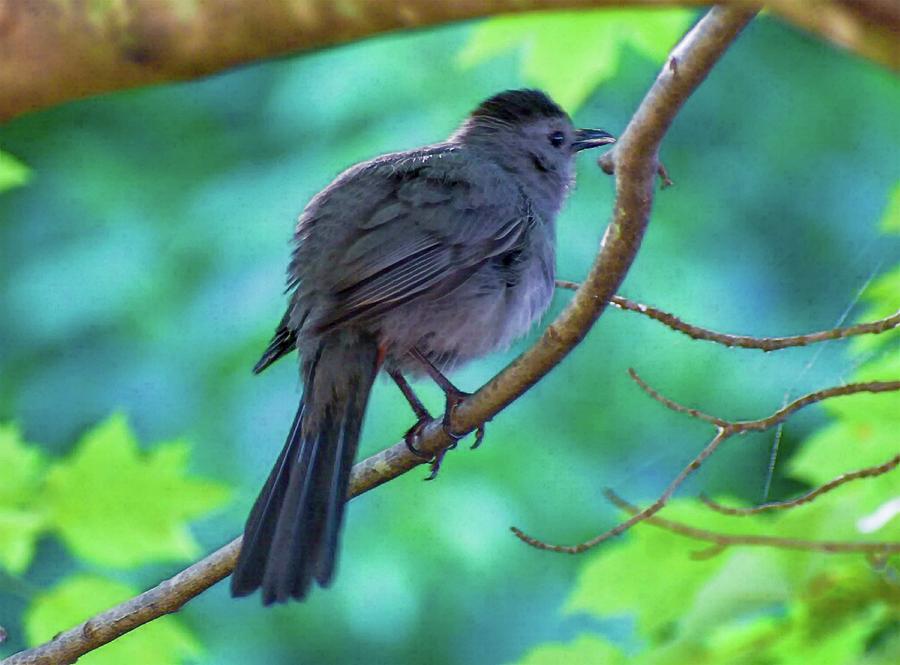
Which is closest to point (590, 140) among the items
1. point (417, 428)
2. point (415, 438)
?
point (417, 428)

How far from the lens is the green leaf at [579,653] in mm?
2406

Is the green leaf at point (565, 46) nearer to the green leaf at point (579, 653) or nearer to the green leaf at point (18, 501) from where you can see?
the green leaf at point (579, 653)

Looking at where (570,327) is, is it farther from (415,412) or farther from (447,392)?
(415,412)

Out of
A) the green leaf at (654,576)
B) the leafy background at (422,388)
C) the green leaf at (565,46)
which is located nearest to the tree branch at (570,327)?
the green leaf at (654,576)

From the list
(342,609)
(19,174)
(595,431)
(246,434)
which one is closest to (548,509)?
(595,431)

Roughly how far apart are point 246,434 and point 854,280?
2.05m

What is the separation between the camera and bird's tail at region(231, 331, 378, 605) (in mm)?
1976

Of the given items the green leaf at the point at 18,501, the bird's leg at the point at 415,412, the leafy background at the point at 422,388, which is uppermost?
the bird's leg at the point at 415,412

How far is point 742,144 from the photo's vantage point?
4.34 meters

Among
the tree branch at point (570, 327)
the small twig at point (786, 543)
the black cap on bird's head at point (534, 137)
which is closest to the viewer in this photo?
the tree branch at point (570, 327)

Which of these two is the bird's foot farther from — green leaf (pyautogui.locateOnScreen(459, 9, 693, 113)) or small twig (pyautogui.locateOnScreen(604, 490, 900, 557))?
green leaf (pyautogui.locateOnScreen(459, 9, 693, 113))

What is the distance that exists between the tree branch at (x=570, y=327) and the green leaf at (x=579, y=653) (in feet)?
1.78

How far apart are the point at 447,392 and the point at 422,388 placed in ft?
2.86

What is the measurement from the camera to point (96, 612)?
2.66 metres
